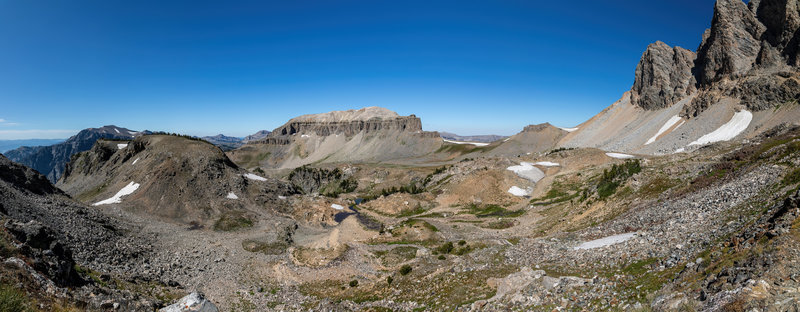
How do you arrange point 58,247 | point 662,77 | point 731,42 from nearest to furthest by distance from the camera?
point 58,247 → point 731,42 → point 662,77

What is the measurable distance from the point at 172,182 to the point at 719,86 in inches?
6601

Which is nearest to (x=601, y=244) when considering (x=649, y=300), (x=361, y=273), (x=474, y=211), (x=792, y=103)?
(x=649, y=300)

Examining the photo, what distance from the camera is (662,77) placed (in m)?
154

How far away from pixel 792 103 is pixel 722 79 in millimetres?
38214

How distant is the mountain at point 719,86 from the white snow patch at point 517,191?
5614 centimetres

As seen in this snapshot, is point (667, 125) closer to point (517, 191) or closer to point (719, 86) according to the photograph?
point (719, 86)

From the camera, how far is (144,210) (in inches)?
2486

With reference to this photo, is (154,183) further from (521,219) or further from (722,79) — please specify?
(722,79)

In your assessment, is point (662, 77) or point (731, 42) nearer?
point (731, 42)

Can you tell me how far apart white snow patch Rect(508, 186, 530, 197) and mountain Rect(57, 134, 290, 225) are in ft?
179

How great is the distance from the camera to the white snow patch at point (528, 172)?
82438mm

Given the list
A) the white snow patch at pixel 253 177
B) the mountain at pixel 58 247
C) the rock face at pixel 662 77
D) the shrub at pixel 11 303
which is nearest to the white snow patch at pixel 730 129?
the rock face at pixel 662 77

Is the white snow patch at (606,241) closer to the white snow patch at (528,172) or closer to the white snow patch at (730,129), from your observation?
the white snow patch at (528,172)

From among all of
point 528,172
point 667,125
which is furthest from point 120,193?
point 667,125
